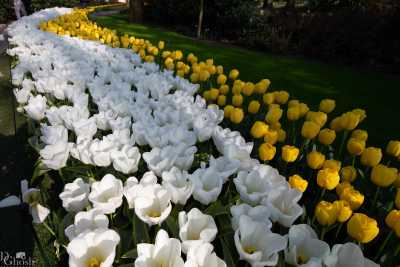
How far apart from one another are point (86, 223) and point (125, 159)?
42cm

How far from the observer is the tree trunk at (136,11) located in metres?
15.9

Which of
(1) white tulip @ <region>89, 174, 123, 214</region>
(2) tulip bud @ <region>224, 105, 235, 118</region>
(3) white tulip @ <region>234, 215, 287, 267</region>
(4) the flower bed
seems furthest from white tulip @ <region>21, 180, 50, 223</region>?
(2) tulip bud @ <region>224, 105, 235, 118</region>

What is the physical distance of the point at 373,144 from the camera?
4.21 meters

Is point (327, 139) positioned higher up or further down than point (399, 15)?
further down

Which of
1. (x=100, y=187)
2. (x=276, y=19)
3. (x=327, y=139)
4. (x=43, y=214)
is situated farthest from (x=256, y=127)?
(x=276, y=19)

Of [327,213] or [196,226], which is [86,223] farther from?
[327,213]

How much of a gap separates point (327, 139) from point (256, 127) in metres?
0.43

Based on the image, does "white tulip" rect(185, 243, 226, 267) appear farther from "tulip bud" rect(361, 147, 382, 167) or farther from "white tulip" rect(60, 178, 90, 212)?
"tulip bud" rect(361, 147, 382, 167)

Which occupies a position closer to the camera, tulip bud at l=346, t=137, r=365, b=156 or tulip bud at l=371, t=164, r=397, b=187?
tulip bud at l=371, t=164, r=397, b=187

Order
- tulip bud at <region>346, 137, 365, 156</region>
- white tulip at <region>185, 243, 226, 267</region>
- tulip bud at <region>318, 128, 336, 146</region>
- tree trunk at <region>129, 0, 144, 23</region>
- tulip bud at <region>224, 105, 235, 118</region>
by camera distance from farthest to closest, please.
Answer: tree trunk at <region>129, 0, 144, 23</region>, tulip bud at <region>224, 105, 235, 118</region>, tulip bud at <region>318, 128, 336, 146</region>, tulip bud at <region>346, 137, 365, 156</region>, white tulip at <region>185, 243, 226, 267</region>

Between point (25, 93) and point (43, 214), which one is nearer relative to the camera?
point (43, 214)

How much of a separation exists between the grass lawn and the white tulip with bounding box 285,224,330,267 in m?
3.26

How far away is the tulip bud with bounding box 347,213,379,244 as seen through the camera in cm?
136

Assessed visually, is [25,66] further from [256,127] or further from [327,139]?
[327,139]
